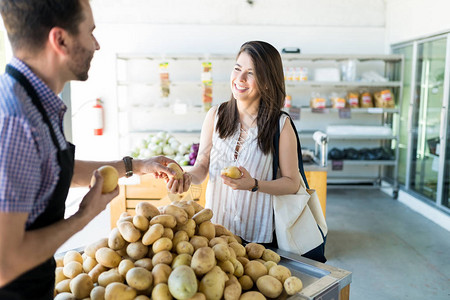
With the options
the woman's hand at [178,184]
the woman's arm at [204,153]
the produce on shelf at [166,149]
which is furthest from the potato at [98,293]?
the produce on shelf at [166,149]

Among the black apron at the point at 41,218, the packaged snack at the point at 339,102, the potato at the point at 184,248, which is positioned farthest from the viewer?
the packaged snack at the point at 339,102

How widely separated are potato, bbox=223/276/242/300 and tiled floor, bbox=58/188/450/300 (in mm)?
1339

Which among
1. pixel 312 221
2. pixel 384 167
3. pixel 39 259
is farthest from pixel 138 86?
pixel 39 259

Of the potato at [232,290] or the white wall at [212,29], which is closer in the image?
the potato at [232,290]

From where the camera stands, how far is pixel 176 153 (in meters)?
4.23

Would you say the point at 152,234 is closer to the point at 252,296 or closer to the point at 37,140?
the point at 252,296

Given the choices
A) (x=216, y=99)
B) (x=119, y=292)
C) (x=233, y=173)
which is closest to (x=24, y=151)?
(x=119, y=292)

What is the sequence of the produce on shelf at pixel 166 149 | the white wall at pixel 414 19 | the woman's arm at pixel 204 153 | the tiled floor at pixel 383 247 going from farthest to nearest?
the white wall at pixel 414 19 < the produce on shelf at pixel 166 149 < the tiled floor at pixel 383 247 < the woman's arm at pixel 204 153

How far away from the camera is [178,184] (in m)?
1.77

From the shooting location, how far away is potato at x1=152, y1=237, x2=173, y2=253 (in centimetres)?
126

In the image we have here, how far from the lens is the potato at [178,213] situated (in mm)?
1410

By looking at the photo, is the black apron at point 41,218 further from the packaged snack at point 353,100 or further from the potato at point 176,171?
the packaged snack at point 353,100

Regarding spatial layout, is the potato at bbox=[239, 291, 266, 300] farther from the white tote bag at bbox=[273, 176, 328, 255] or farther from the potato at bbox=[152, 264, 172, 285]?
the white tote bag at bbox=[273, 176, 328, 255]

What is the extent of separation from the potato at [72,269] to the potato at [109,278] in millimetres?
123
